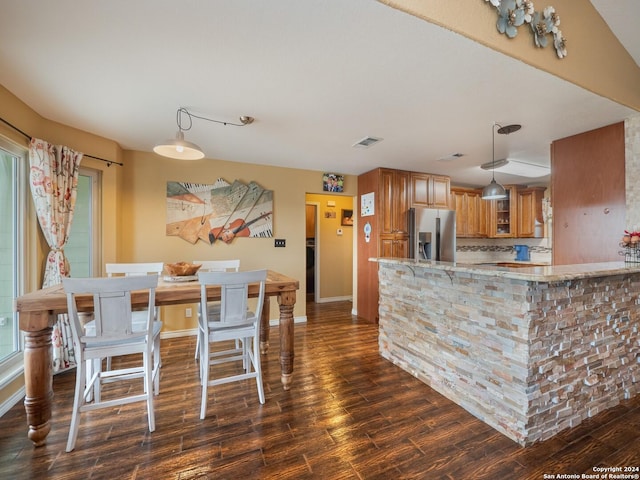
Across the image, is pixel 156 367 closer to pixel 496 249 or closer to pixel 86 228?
pixel 86 228

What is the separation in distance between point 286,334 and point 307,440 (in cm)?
77

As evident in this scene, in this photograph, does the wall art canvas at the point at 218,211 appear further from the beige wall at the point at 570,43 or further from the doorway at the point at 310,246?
the beige wall at the point at 570,43

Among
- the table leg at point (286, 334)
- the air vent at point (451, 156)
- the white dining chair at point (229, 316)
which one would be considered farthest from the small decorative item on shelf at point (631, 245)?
the white dining chair at point (229, 316)

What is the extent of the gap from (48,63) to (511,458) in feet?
11.8

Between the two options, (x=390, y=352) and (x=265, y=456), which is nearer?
(x=265, y=456)

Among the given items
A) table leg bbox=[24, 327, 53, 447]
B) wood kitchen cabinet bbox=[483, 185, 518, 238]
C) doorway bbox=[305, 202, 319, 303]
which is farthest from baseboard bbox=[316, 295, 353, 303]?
table leg bbox=[24, 327, 53, 447]

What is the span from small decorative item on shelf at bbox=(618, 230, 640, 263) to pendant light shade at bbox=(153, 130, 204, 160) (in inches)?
136

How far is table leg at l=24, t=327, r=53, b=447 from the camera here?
163cm

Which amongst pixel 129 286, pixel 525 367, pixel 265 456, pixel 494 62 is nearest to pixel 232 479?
pixel 265 456

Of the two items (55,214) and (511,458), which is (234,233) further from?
(511,458)

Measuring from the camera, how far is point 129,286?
1688mm

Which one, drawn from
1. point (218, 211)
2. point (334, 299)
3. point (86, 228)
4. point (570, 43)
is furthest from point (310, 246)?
point (570, 43)

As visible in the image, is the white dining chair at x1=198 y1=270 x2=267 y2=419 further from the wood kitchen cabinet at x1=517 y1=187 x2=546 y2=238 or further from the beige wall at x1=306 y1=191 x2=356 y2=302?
the wood kitchen cabinet at x1=517 y1=187 x2=546 y2=238

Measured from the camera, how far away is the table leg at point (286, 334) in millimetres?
2262
